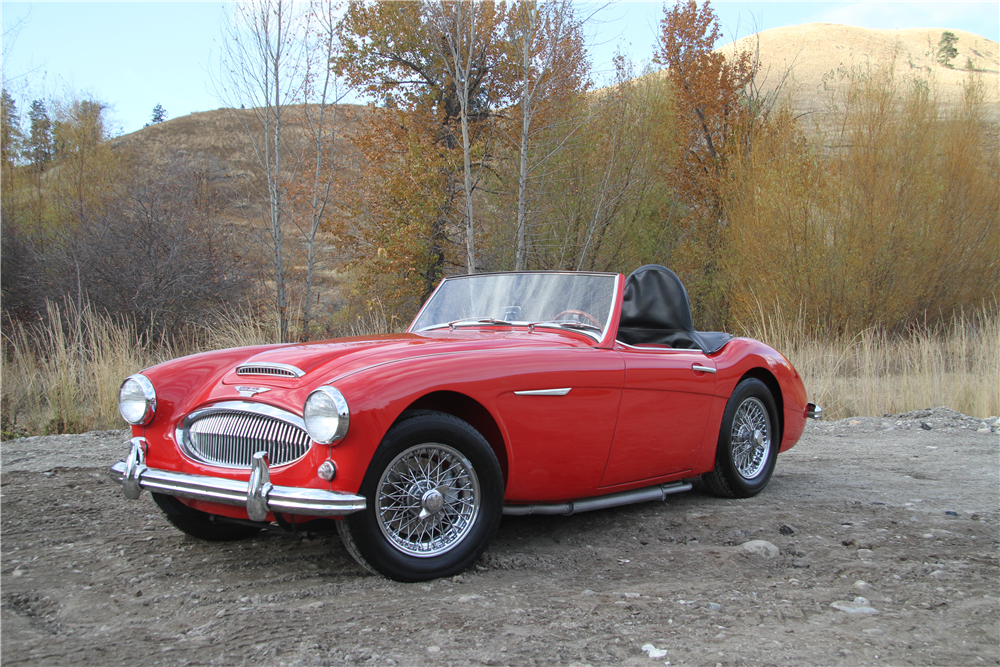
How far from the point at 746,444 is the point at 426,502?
2604 mm

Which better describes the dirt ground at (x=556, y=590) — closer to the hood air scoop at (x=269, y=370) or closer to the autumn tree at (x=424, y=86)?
the hood air scoop at (x=269, y=370)

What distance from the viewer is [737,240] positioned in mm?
16547

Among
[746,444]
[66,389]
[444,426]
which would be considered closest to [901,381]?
[746,444]

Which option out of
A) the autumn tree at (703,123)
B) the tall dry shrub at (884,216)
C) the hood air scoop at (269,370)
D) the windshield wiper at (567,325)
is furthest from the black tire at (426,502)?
the autumn tree at (703,123)

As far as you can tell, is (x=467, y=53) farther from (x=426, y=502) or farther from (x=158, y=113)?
(x=158, y=113)

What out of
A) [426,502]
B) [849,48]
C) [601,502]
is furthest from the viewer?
[849,48]

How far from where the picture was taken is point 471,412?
3.38m

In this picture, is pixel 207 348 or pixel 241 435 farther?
pixel 207 348

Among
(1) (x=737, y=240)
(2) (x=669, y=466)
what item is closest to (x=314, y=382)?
(2) (x=669, y=466)

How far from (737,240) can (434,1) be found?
9.22 metres

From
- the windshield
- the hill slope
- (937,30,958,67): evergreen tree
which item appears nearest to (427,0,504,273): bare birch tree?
the windshield

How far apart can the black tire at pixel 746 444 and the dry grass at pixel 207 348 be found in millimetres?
4913

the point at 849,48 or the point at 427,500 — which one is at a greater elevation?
the point at 849,48

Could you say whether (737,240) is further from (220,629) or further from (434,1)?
(220,629)
